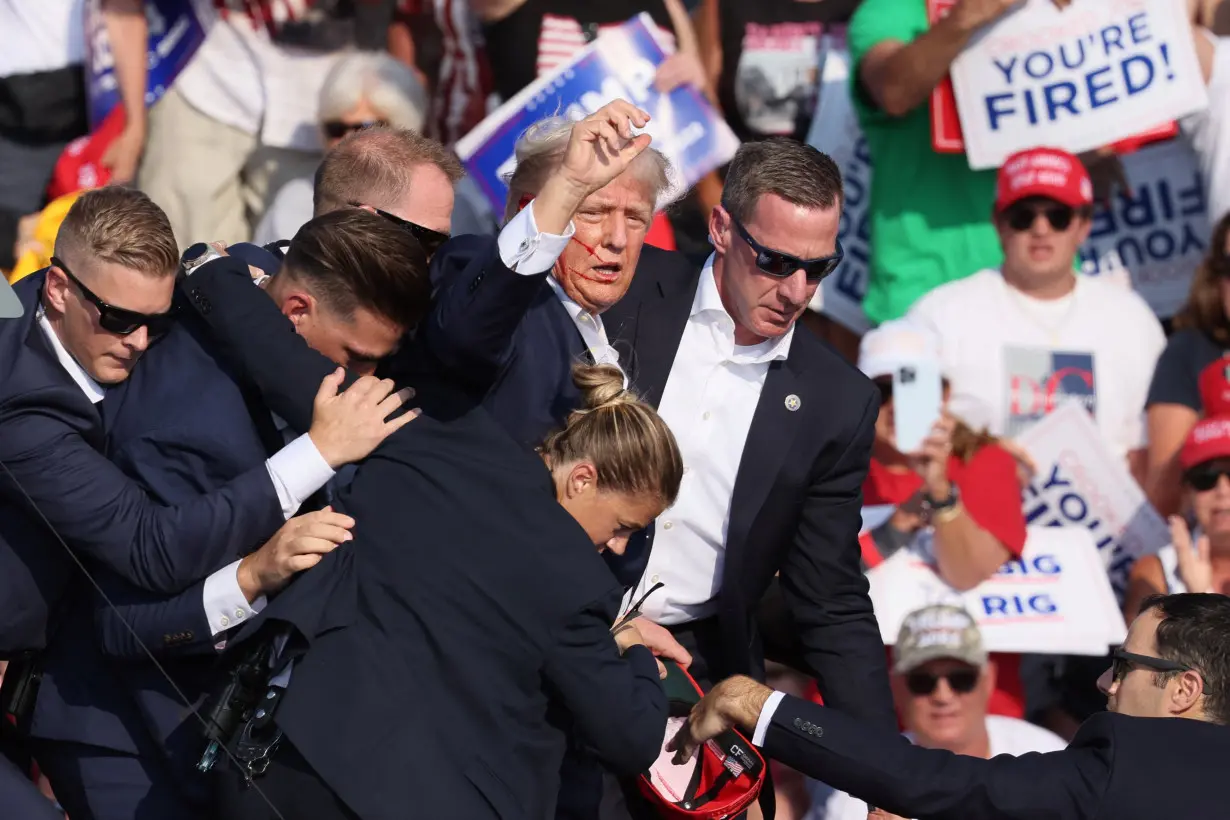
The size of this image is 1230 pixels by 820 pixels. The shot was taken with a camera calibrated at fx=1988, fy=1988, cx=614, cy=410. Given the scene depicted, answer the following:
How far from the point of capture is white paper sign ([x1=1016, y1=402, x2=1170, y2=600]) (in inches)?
250

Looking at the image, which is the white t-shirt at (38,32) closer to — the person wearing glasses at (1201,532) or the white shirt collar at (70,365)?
the white shirt collar at (70,365)

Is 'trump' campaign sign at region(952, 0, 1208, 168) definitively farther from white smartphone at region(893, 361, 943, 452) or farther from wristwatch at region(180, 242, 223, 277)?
wristwatch at region(180, 242, 223, 277)

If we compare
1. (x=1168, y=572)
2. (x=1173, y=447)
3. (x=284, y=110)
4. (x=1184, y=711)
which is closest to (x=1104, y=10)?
(x=1173, y=447)

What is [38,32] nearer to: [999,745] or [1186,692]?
[999,745]

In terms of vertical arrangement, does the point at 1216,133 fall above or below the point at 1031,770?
below

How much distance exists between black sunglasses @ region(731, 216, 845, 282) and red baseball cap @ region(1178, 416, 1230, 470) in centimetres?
211

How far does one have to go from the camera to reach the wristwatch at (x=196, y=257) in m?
4.36

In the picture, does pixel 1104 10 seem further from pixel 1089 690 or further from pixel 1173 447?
pixel 1089 690

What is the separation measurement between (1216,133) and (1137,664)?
10.7 ft

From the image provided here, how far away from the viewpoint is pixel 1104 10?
6.74 m

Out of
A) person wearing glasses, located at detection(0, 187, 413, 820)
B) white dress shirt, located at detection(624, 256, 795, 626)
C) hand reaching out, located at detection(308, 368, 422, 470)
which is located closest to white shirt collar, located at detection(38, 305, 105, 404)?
person wearing glasses, located at detection(0, 187, 413, 820)

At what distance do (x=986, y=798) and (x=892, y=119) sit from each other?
3.37m

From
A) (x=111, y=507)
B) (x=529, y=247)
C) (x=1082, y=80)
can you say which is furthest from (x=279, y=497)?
(x=1082, y=80)

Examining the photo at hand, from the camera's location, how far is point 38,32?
7.17 m
